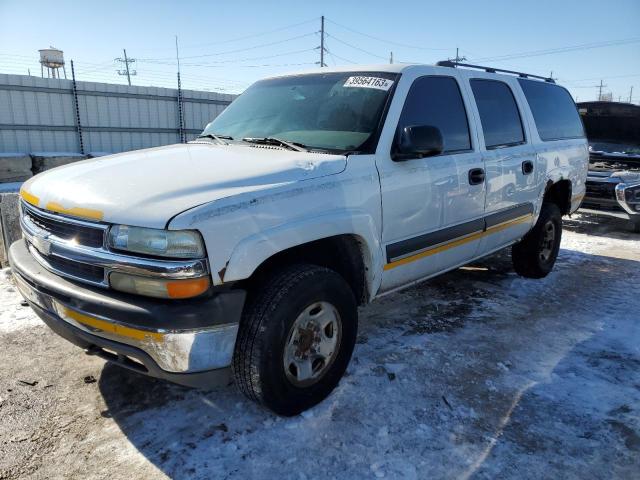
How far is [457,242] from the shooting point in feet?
11.9

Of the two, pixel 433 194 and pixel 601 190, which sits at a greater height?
pixel 433 194

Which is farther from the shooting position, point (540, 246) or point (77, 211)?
point (540, 246)

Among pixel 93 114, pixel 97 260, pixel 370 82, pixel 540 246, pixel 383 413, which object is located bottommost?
pixel 383 413

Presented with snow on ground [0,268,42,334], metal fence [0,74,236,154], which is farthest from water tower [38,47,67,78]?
snow on ground [0,268,42,334]

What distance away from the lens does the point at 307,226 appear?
95.9 inches

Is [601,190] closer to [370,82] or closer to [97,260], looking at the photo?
[370,82]

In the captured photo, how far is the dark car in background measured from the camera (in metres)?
7.13

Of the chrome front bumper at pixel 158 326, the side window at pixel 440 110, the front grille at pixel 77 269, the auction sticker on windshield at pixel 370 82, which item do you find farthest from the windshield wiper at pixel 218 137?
the chrome front bumper at pixel 158 326

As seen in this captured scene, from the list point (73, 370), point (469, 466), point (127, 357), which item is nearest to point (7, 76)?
point (73, 370)

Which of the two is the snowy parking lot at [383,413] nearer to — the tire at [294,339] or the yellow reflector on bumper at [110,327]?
the tire at [294,339]

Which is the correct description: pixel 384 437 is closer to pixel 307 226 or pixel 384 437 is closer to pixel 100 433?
pixel 307 226

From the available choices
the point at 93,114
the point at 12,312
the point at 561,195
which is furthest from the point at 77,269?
the point at 93,114

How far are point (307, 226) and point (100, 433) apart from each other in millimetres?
1495

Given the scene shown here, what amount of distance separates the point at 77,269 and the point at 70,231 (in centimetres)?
19
